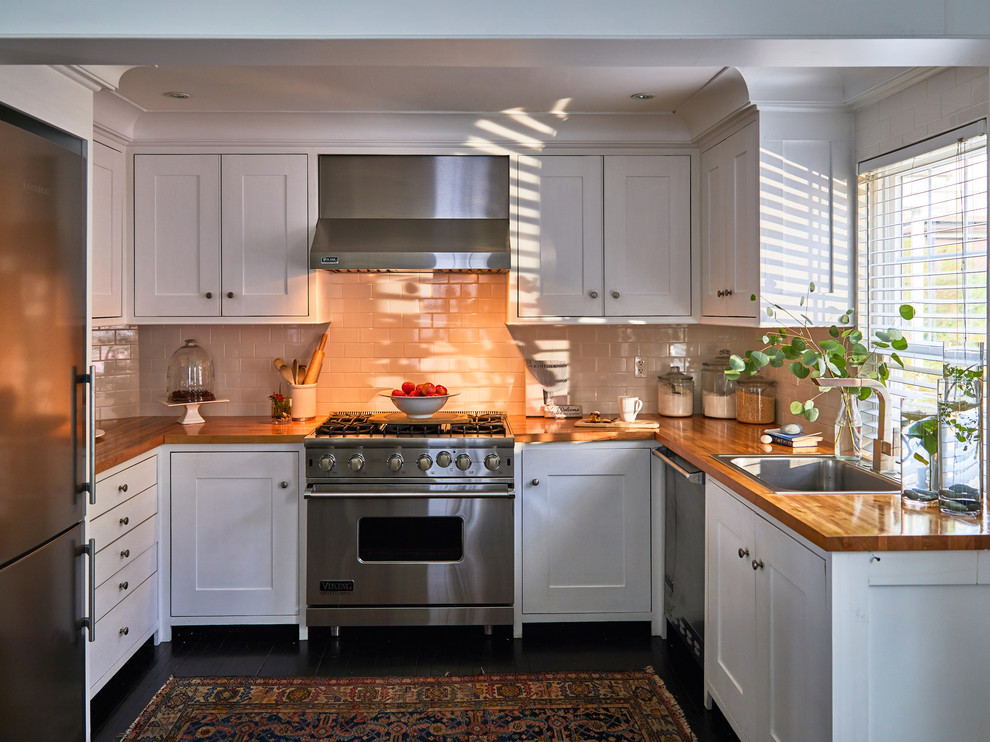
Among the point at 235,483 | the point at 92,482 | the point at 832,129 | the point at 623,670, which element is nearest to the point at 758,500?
the point at 623,670

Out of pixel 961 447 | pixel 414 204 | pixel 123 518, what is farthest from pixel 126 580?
pixel 961 447

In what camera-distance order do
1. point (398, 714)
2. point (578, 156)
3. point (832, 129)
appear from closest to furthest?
point (398, 714)
point (832, 129)
point (578, 156)

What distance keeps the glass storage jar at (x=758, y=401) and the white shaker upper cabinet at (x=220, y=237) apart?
2195 mm

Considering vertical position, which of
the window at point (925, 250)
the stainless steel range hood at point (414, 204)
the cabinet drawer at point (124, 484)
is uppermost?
the stainless steel range hood at point (414, 204)

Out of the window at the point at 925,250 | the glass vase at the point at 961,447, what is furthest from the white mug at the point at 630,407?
the glass vase at the point at 961,447

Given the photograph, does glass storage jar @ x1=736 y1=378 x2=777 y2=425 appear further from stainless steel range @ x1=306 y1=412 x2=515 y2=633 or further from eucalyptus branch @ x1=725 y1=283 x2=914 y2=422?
stainless steel range @ x1=306 y1=412 x2=515 y2=633

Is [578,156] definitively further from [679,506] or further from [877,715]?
[877,715]

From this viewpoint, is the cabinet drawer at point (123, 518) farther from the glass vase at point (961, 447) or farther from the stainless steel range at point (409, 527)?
the glass vase at point (961, 447)

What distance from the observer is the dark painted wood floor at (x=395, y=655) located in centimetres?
327

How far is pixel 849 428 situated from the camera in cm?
281

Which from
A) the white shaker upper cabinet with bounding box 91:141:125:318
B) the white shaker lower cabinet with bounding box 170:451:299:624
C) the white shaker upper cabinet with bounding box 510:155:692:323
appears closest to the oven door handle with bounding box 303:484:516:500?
the white shaker lower cabinet with bounding box 170:451:299:624

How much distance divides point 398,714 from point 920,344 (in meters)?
2.31

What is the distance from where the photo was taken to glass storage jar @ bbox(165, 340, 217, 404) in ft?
13.2

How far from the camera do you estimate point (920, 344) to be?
288 cm
